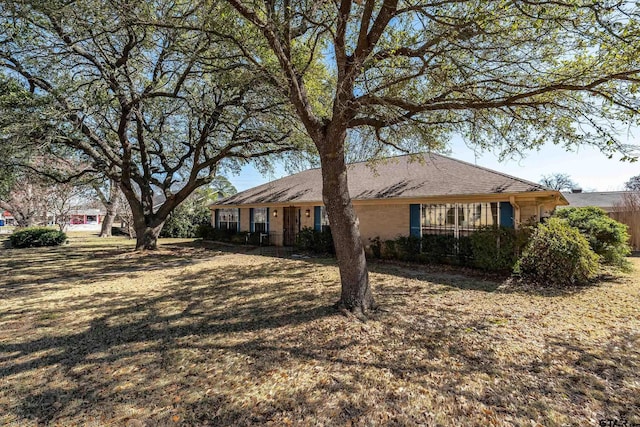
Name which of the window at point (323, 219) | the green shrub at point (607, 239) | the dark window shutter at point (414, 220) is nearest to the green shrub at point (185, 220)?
the window at point (323, 219)

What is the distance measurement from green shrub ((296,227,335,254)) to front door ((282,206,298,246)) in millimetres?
1934

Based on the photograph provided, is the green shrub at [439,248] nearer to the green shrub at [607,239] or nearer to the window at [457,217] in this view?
the window at [457,217]

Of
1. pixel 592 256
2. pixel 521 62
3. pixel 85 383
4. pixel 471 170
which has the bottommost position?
Answer: pixel 85 383

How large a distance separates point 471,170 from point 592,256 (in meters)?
4.87

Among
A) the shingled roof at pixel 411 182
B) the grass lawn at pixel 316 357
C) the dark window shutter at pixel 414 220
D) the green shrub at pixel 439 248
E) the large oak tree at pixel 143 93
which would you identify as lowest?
the grass lawn at pixel 316 357

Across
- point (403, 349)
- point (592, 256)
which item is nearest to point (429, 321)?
point (403, 349)

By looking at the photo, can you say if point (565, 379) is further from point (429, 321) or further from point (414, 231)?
point (414, 231)

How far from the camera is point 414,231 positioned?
11.5 m

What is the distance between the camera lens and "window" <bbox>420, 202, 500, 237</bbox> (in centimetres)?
1010

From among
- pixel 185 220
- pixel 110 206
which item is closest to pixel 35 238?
pixel 185 220

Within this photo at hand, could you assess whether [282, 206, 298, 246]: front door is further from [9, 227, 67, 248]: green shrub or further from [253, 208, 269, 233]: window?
[9, 227, 67, 248]: green shrub

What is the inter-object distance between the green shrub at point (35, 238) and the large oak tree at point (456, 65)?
62.9ft

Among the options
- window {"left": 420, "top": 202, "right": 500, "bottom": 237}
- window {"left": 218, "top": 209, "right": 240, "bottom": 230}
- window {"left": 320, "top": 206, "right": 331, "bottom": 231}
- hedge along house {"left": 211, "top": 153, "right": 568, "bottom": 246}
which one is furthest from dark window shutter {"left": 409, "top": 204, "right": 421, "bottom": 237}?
window {"left": 218, "top": 209, "right": 240, "bottom": 230}

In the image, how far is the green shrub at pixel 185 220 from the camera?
2470cm
